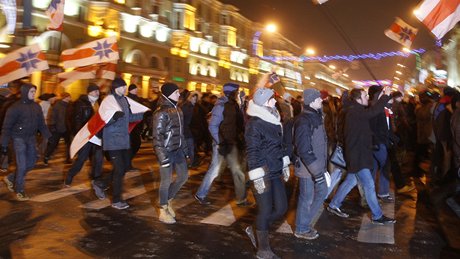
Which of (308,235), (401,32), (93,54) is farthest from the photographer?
(401,32)

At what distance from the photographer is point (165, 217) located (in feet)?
20.7

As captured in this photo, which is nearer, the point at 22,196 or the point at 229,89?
the point at 22,196

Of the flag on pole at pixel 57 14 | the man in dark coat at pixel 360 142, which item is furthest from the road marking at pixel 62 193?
the flag on pole at pixel 57 14

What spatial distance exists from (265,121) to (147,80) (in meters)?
45.0

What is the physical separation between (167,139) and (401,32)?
11.6 m

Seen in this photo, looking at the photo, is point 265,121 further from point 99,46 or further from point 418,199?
point 99,46

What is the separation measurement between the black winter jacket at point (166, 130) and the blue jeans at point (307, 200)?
1.86 meters

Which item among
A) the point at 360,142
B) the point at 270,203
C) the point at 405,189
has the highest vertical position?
the point at 360,142

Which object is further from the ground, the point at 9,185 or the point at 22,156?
the point at 22,156

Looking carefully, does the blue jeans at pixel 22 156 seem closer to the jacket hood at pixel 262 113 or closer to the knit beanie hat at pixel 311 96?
the jacket hood at pixel 262 113

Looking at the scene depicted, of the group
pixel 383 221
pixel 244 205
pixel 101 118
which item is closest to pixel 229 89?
pixel 244 205

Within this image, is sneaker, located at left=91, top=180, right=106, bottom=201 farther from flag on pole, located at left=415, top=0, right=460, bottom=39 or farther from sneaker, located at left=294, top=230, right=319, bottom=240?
flag on pole, located at left=415, top=0, right=460, bottom=39

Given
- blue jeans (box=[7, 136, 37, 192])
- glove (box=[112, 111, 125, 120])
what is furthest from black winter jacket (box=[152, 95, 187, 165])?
blue jeans (box=[7, 136, 37, 192])

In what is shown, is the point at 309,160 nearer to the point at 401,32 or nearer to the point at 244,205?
the point at 244,205
